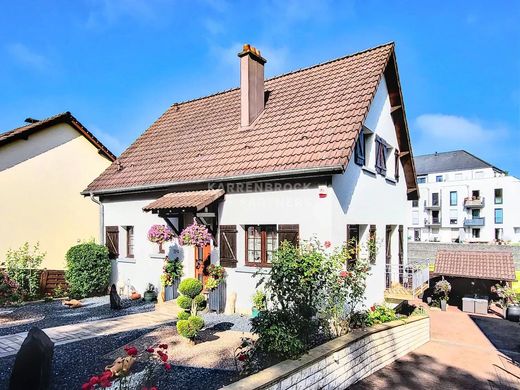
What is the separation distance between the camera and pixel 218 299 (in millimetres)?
9891

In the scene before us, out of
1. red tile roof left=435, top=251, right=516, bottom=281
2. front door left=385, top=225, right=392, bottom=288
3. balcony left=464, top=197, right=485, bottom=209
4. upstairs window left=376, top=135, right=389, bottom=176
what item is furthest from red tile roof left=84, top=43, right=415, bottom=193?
balcony left=464, top=197, right=485, bottom=209

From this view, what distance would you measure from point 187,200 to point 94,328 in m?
3.86

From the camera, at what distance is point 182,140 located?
44.0 feet

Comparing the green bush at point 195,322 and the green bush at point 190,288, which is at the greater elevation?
the green bush at point 190,288

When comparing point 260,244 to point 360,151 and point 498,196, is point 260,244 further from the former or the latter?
point 498,196

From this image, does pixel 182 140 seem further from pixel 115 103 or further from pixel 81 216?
pixel 81 216

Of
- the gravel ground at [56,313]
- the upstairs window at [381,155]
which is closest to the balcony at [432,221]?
the upstairs window at [381,155]

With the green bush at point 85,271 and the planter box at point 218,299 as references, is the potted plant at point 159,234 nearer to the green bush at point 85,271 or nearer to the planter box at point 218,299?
the planter box at point 218,299

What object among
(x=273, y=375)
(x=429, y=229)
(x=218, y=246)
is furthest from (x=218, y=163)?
(x=429, y=229)

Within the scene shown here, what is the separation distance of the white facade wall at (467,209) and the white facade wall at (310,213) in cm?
4629

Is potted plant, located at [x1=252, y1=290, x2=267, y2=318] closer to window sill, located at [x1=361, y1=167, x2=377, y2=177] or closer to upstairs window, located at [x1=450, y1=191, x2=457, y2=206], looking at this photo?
window sill, located at [x1=361, y1=167, x2=377, y2=177]

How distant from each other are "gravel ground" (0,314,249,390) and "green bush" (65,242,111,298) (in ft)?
17.6

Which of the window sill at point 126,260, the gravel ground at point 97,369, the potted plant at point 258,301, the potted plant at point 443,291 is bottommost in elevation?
the potted plant at point 443,291

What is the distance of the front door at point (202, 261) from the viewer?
11.0m
